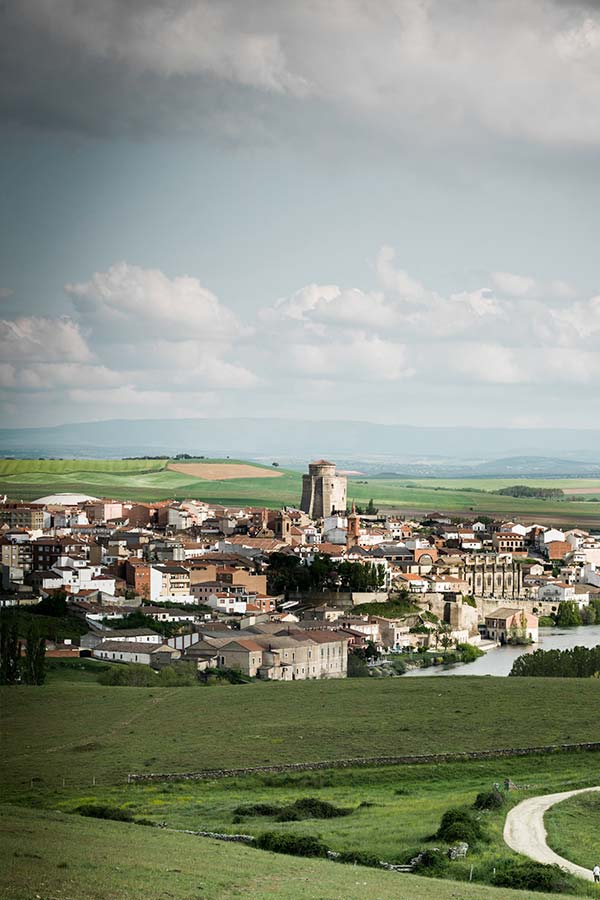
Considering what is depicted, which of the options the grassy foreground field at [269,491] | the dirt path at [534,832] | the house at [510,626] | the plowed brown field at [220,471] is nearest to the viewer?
the dirt path at [534,832]

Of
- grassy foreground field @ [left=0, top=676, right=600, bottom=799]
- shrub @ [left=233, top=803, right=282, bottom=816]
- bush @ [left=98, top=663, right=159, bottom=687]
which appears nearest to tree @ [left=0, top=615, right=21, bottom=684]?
grassy foreground field @ [left=0, top=676, right=600, bottom=799]

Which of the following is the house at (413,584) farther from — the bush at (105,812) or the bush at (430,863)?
the bush at (430,863)

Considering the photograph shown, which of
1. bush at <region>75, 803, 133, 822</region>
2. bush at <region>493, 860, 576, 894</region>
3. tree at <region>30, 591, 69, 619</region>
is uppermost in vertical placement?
tree at <region>30, 591, 69, 619</region>

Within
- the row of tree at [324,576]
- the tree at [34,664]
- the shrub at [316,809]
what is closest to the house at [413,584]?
the row of tree at [324,576]

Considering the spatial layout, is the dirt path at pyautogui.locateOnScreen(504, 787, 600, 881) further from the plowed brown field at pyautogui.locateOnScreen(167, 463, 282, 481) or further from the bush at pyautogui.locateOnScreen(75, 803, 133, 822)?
the plowed brown field at pyautogui.locateOnScreen(167, 463, 282, 481)

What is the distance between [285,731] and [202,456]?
94.9 metres

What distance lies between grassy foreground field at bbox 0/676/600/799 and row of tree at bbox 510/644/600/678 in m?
3.16

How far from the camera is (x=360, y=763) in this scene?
18.8 m

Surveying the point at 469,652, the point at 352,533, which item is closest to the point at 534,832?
the point at 469,652

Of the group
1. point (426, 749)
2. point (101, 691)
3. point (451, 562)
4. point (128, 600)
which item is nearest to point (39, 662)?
point (101, 691)

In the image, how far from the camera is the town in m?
31.9

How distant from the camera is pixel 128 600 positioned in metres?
37.6

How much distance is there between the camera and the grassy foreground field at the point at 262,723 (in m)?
19.0

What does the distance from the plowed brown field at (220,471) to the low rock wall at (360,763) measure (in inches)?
2847
